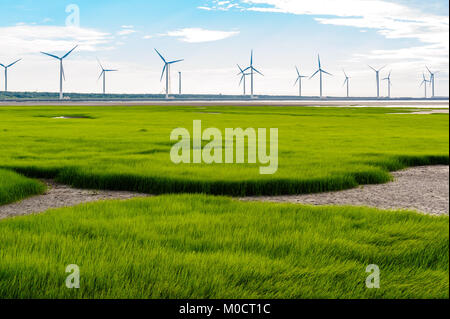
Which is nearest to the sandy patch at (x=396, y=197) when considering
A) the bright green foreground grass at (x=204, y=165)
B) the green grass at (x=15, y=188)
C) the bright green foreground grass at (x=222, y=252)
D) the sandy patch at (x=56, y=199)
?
the bright green foreground grass at (x=204, y=165)

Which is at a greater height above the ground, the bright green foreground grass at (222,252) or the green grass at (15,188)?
the green grass at (15,188)

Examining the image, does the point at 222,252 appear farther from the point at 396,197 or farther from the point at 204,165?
the point at 204,165

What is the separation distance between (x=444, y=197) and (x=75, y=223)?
7827 mm

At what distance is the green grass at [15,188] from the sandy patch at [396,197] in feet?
15.4

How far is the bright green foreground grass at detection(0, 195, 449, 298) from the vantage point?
5133mm

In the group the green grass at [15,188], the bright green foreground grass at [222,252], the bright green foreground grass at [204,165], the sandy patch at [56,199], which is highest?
the bright green foreground grass at [204,165]

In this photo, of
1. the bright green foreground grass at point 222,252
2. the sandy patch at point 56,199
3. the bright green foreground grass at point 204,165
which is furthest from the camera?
the bright green foreground grass at point 204,165

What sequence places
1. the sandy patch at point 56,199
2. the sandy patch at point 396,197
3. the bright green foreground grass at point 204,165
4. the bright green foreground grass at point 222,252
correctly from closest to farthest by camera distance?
the bright green foreground grass at point 222,252 < the sandy patch at point 56,199 < the sandy patch at point 396,197 < the bright green foreground grass at point 204,165

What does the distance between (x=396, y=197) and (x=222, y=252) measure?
6.31 meters

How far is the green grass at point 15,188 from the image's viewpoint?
422 inches

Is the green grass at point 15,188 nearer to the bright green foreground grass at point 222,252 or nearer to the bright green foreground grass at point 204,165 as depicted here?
the bright green foreground grass at point 204,165

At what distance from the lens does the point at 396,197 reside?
1148 centimetres

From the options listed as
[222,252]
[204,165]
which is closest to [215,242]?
[222,252]
